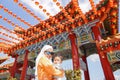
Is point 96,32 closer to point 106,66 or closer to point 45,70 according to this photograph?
point 106,66

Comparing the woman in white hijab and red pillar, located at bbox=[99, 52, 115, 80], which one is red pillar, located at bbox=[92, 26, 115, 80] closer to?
red pillar, located at bbox=[99, 52, 115, 80]

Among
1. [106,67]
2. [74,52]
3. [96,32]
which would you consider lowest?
[106,67]

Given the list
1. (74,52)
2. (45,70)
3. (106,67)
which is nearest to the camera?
(45,70)

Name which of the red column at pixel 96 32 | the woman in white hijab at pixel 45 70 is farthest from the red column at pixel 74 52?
the woman in white hijab at pixel 45 70

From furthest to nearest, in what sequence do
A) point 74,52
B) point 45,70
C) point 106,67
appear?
point 74,52 < point 106,67 < point 45,70

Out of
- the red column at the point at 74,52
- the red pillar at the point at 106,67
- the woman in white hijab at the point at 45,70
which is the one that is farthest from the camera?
the red column at the point at 74,52

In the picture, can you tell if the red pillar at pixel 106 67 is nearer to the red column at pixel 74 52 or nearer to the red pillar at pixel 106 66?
the red pillar at pixel 106 66

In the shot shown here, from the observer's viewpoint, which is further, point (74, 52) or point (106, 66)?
point (74, 52)

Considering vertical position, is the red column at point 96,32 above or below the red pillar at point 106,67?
above

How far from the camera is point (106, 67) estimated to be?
22.4 ft

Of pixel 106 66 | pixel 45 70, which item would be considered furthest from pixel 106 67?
pixel 45 70

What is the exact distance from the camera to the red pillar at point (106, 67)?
6684 millimetres

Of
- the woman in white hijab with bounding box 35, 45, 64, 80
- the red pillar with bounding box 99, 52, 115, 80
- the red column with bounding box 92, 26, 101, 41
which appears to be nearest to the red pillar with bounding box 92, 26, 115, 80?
the red pillar with bounding box 99, 52, 115, 80

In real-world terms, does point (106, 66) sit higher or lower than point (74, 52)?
lower
